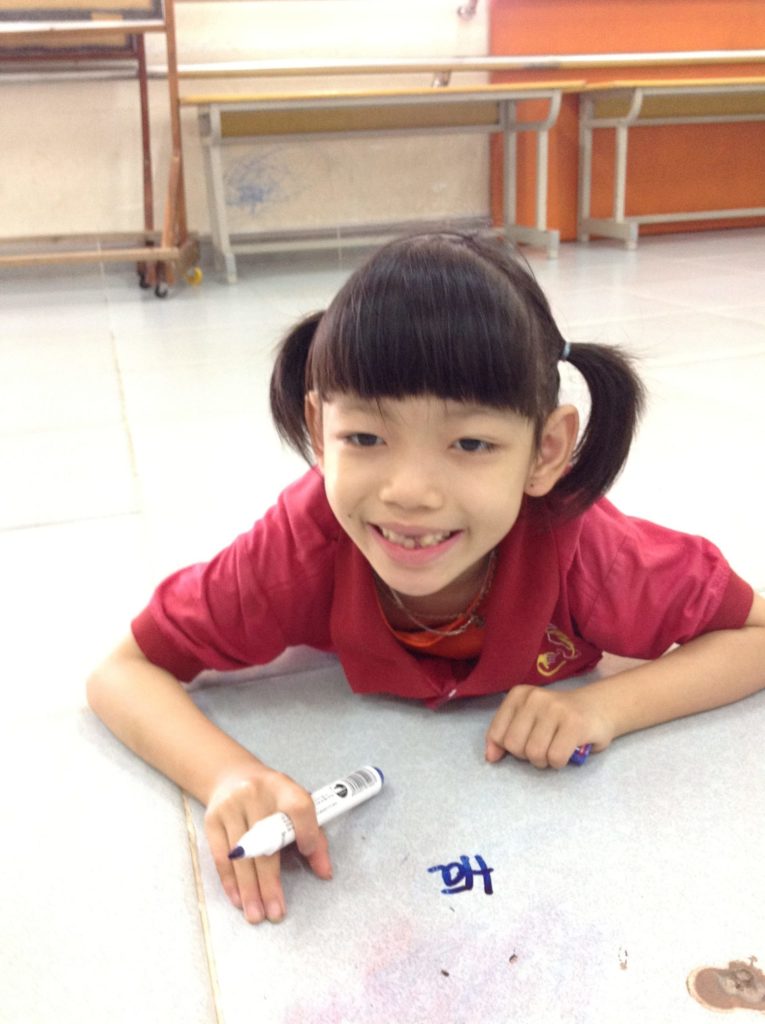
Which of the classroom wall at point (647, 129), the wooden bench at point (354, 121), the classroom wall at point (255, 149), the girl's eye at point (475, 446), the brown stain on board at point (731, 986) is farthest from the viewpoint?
the classroom wall at point (647, 129)

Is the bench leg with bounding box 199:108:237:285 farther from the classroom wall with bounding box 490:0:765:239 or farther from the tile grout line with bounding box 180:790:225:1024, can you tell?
the tile grout line with bounding box 180:790:225:1024

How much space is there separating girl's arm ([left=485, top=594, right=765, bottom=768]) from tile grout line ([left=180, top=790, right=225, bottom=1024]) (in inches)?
9.4

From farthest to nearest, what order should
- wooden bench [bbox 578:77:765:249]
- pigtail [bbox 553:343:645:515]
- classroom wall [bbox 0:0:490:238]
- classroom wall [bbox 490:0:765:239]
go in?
1. classroom wall [bbox 490:0:765:239]
2. wooden bench [bbox 578:77:765:249]
3. classroom wall [bbox 0:0:490:238]
4. pigtail [bbox 553:343:645:515]

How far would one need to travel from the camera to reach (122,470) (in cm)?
157

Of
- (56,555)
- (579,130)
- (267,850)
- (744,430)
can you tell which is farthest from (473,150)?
(267,850)

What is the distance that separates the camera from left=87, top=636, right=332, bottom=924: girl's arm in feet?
2.17

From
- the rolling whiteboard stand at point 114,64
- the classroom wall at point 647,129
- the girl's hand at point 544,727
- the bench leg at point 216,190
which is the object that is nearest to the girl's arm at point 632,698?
the girl's hand at point 544,727

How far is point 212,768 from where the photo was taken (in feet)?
2.46

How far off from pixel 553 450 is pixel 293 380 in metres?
0.21

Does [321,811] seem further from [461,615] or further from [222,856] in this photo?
[461,615]

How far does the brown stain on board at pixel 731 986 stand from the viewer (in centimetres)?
56

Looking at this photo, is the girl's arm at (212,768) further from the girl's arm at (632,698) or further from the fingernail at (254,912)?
the girl's arm at (632,698)

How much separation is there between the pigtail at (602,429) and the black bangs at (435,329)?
118mm

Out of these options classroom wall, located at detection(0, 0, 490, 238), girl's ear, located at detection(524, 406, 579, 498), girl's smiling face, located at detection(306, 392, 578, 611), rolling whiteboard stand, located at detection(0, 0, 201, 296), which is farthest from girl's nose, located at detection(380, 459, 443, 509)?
classroom wall, located at detection(0, 0, 490, 238)
